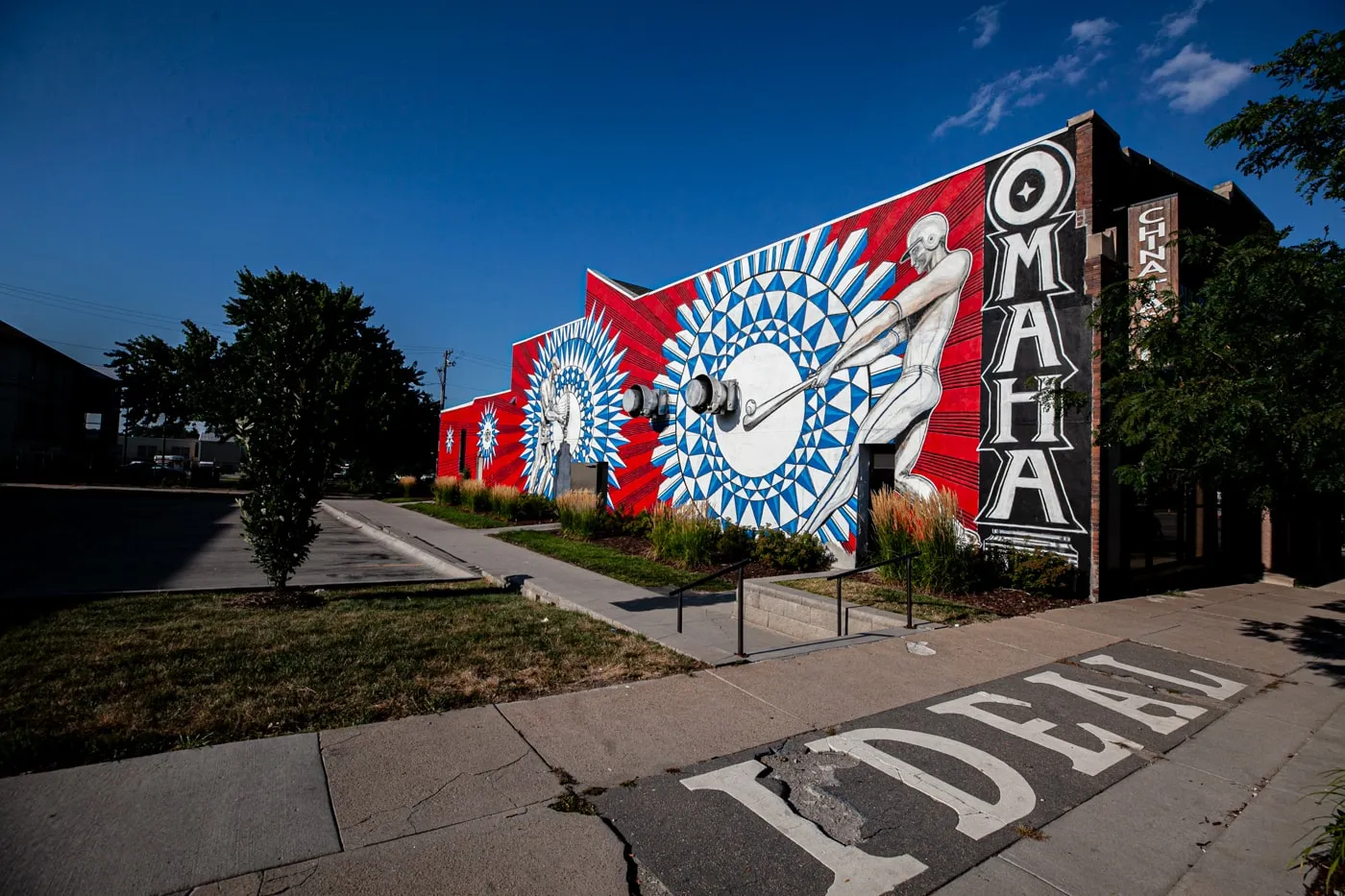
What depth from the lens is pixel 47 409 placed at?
44.2 meters

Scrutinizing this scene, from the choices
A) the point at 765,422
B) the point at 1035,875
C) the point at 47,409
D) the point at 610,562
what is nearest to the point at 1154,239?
the point at 765,422

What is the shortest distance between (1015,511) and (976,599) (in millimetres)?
1925

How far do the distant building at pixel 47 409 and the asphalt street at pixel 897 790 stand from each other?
5088 cm

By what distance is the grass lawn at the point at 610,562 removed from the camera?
39.0ft

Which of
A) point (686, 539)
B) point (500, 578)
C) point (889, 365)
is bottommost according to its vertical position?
point (500, 578)

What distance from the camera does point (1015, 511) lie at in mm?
10625

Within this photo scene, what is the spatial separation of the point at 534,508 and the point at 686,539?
1170 cm

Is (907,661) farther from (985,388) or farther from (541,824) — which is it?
(985,388)

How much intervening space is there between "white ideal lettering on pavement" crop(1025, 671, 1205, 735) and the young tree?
363 inches

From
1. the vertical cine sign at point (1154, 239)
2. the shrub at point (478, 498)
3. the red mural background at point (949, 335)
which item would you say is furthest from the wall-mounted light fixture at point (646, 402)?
the vertical cine sign at point (1154, 239)

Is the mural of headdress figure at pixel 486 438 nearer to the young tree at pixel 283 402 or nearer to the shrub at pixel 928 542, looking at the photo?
the young tree at pixel 283 402

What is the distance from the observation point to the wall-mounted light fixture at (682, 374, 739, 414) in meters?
16.4

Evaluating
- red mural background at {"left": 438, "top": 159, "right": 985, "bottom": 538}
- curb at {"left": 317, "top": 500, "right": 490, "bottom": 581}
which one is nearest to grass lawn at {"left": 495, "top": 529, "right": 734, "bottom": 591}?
curb at {"left": 317, "top": 500, "right": 490, "bottom": 581}

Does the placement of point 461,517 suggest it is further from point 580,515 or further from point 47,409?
point 47,409
